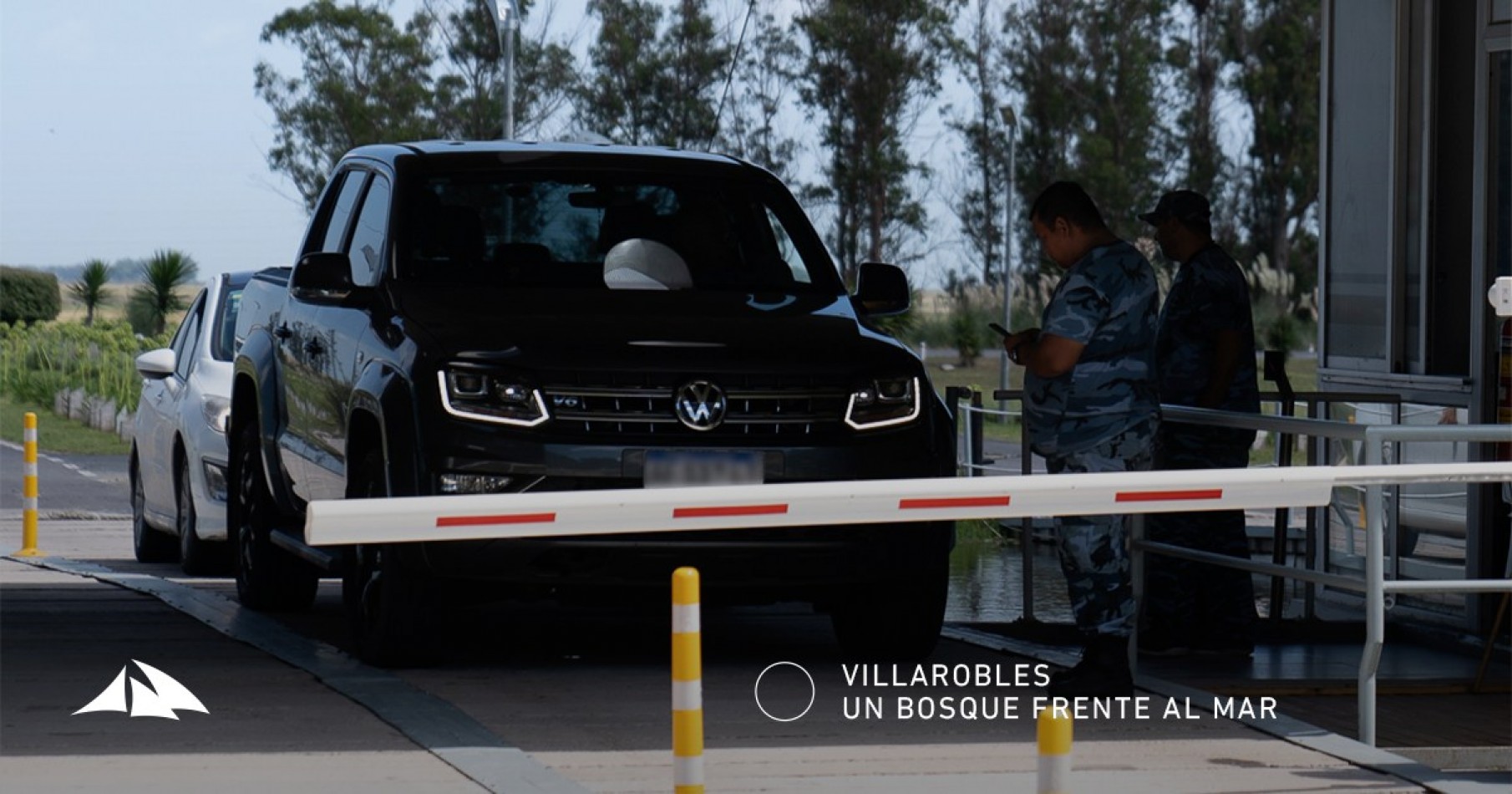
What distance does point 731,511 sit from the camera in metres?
5.78

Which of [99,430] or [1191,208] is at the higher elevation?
[1191,208]

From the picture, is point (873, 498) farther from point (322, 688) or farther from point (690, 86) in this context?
point (690, 86)

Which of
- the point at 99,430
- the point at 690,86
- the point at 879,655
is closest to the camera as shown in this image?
the point at 879,655

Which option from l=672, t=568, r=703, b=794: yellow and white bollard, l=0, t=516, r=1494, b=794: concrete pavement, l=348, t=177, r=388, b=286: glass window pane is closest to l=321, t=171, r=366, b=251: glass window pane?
l=348, t=177, r=388, b=286: glass window pane

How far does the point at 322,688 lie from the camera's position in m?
7.77

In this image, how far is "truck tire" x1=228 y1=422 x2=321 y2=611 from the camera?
10531 mm

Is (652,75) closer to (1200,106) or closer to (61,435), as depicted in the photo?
(1200,106)

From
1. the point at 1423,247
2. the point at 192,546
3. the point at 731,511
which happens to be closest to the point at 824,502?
the point at 731,511

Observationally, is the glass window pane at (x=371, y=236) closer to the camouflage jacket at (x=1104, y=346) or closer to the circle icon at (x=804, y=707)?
the circle icon at (x=804, y=707)

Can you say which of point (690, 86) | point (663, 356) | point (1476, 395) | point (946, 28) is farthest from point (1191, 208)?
point (946, 28)

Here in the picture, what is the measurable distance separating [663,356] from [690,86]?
43.9m

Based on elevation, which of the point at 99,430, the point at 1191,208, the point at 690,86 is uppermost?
the point at 690,86

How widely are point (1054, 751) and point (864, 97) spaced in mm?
52056

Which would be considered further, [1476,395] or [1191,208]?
[1476,395]
